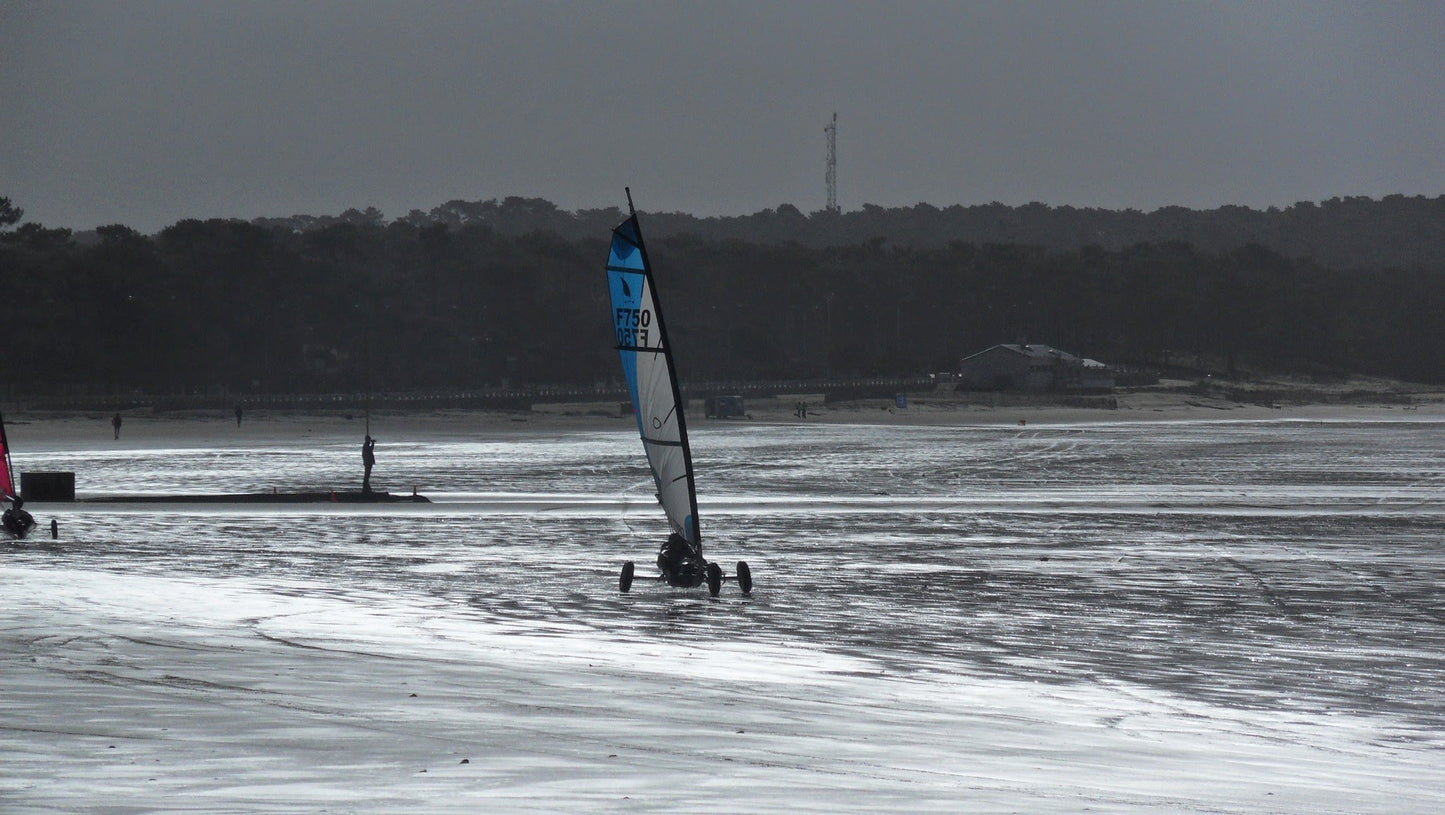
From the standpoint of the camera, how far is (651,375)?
2102cm

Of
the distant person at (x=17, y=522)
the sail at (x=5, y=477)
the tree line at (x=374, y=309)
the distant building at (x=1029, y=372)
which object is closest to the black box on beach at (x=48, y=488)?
the sail at (x=5, y=477)

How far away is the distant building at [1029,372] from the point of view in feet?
546

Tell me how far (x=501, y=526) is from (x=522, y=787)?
23.1 meters

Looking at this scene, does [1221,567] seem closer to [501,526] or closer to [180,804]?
[501,526]

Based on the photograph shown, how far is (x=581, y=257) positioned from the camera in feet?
598

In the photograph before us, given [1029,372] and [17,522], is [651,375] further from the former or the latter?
[1029,372]

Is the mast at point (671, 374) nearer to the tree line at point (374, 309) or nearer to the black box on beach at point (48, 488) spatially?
the black box on beach at point (48, 488)

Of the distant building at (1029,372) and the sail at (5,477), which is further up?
the distant building at (1029,372)

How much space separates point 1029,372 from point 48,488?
460ft

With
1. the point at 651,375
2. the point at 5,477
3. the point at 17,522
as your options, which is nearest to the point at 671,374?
the point at 651,375

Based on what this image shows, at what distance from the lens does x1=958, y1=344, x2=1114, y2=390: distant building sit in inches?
6555

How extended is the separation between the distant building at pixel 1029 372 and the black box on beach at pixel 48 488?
133848 millimetres

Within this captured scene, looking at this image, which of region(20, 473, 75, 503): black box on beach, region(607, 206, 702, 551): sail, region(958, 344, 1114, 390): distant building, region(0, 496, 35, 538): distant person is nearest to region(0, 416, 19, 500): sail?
region(0, 496, 35, 538): distant person

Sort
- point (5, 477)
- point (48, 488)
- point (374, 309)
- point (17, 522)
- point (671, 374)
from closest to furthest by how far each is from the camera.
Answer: point (671, 374) → point (17, 522) → point (5, 477) → point (48, 488) → point (374, 309)
